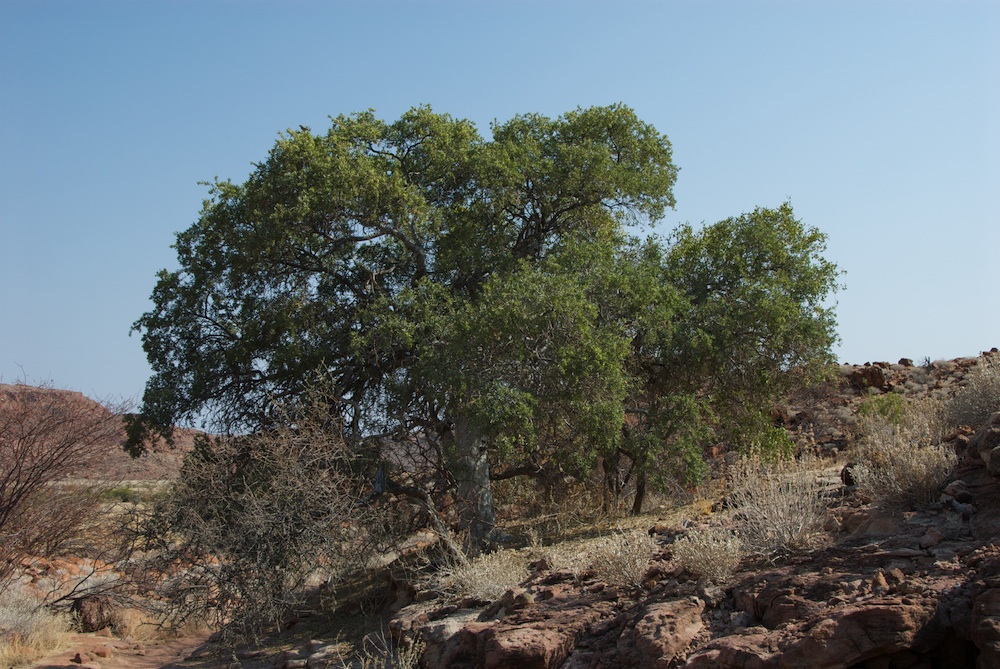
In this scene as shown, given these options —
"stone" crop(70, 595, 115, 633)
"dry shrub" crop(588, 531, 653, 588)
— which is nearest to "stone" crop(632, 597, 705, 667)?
"dry shrub" crop(588, 531, 653, 588)

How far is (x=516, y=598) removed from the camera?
832cm

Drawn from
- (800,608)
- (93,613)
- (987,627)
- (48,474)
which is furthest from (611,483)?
(48,474)

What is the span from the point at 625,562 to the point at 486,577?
2.43 m

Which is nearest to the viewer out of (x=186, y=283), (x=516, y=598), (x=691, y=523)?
(x=516, y=598)

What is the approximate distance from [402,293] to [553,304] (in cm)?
241

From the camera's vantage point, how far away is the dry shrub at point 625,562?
782cm

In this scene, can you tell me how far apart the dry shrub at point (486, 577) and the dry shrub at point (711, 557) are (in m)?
2.39

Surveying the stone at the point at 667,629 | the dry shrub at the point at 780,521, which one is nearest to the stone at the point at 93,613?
the stone at the point at 667,629

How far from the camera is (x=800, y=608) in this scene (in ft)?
19.5

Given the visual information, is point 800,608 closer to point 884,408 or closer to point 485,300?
point 485,300

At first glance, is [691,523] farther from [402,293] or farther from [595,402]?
[402,293]

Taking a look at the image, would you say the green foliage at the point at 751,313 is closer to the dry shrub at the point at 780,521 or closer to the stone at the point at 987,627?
the dry shrub at the point at 780,521

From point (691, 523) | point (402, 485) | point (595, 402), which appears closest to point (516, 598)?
point (691, 523)

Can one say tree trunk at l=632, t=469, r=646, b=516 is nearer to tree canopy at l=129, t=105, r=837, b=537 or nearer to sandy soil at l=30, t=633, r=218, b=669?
tree canopy at l=129, t=105, r=837, b=537
